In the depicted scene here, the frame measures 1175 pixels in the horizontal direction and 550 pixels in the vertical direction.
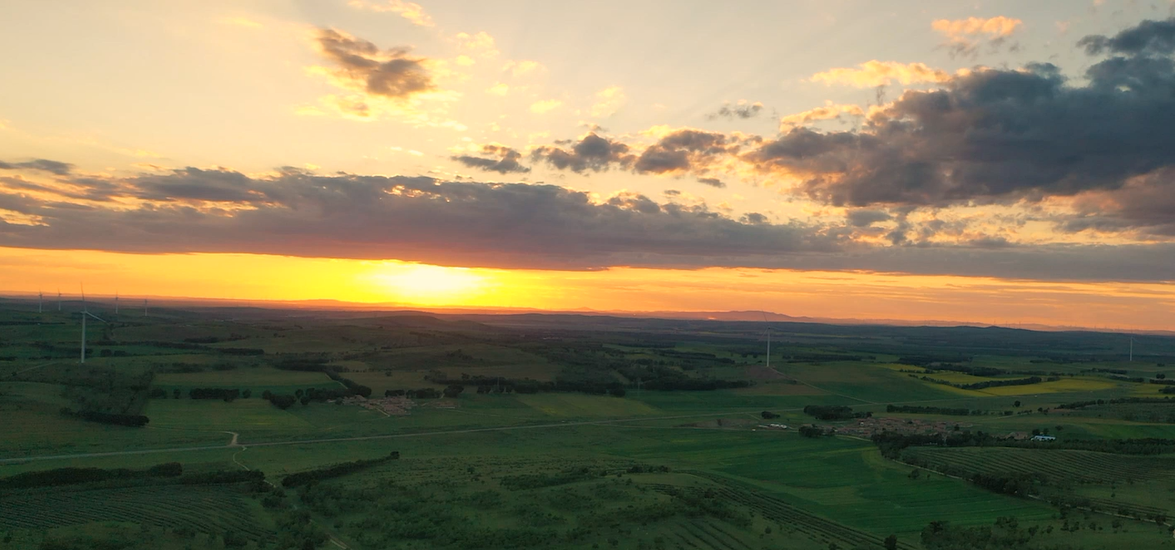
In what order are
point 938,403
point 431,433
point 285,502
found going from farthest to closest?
point 938,403
point 431,433
point 285,502

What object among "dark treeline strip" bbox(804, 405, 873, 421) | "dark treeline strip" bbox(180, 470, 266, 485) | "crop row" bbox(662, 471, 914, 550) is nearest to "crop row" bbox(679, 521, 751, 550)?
"crop row" bbox(662, 471, 914, 550)

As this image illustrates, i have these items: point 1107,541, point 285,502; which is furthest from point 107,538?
point 1107,541

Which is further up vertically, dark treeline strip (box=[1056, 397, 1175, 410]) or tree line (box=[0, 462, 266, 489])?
dark treeline strip (box=[1056, 397, 1175, 410])

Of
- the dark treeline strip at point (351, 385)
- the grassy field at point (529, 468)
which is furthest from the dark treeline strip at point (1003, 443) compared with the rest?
the dark treeline strip at point (351, 385)

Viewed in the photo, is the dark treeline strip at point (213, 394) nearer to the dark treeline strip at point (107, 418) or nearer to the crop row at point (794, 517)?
the dark treeline strip at point (107, 418)

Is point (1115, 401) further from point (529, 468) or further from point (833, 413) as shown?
point (529, 468)

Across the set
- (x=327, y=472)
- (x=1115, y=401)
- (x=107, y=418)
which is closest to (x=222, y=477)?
(x=327, y=472)

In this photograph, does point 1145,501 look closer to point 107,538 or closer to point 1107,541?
point 1107,541

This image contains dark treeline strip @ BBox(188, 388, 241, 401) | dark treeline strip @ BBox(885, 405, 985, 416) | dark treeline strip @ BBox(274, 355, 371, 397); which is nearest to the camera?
dark treeline strip @ BBox(188, 388, 241, 401)

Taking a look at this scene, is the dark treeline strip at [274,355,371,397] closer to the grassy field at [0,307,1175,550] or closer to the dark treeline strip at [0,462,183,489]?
the grassy field at [0,307,1175,550]
